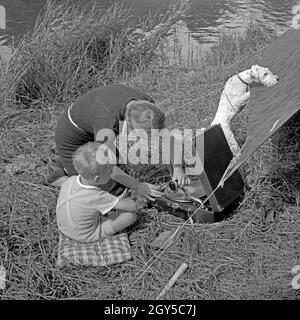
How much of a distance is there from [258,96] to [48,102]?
195 cm

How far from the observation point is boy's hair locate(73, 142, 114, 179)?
228cm

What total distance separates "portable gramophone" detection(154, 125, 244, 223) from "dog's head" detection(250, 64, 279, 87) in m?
0.43

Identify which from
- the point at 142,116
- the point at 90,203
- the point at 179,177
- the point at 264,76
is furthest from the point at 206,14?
the point at 90,203

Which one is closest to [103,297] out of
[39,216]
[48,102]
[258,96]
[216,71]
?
[39,216]

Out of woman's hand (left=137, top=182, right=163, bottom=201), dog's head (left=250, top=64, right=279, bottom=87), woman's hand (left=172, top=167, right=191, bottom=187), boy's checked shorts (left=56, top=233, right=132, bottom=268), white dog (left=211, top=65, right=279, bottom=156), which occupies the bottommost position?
boy's checked shorts (left=56, top=233, right=132, bottom=268)

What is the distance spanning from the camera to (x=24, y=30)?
274 inches

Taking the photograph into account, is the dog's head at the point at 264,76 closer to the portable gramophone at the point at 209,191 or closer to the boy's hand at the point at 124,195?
the portable gramophone at the point at 209,191

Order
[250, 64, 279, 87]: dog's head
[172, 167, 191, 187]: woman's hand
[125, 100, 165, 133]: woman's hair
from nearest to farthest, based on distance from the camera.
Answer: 1. [125, 100, 165, 133]: woman's hair
2. [172, 167, 191, 187]: woman's hand
3. [250, 64, 279, 87]: dog's head

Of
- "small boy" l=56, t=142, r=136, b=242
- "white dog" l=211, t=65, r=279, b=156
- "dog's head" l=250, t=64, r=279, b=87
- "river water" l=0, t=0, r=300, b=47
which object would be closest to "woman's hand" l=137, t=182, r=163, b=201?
"small boy" l=56, t=142, r=136, b=242

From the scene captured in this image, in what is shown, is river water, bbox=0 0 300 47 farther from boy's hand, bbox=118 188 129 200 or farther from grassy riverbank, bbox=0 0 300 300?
boy's hand, bbox=118 188 129 200

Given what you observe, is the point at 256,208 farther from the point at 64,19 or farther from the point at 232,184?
the point at 64,19

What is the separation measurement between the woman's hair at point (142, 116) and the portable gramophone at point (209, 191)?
0.42 metres

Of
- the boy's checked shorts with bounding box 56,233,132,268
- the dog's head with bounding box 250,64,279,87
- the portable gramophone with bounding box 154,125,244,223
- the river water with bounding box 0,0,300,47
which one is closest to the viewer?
the boy's checked shorts with bounding box 56,233,132,268

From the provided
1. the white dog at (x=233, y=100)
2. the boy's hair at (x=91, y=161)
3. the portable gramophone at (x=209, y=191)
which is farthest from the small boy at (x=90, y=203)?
the white dog at (x=233, y=100)
